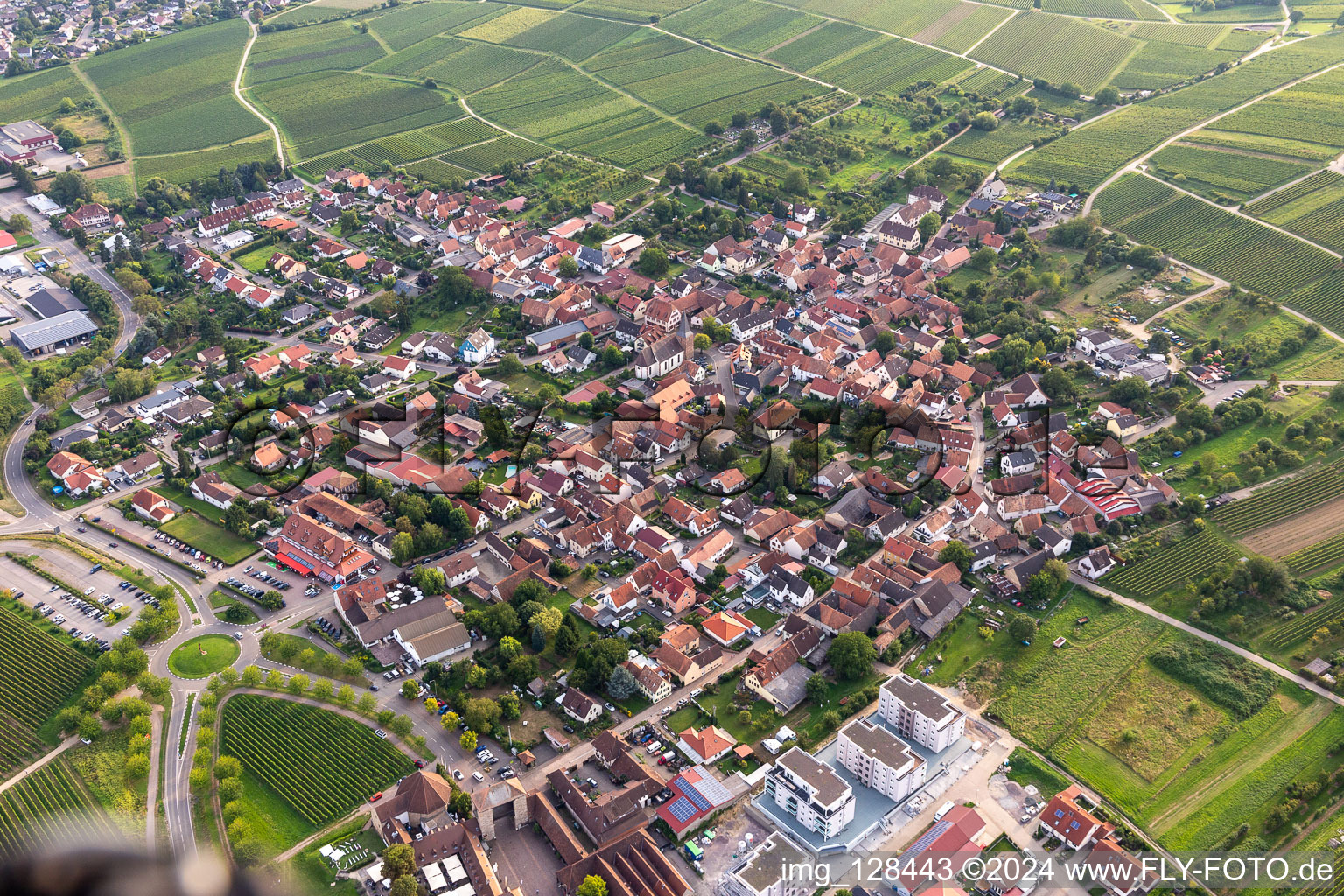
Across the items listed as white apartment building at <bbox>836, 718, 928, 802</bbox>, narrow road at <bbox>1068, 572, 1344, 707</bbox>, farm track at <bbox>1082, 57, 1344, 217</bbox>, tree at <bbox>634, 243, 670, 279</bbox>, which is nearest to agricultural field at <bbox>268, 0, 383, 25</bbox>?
tree at <bbox>634, 243, 670, 279</bbox>

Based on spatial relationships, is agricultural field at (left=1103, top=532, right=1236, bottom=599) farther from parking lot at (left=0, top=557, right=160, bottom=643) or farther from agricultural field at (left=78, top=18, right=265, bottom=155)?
agricultural field at (left=78, top=18, right=265, bottom=155)

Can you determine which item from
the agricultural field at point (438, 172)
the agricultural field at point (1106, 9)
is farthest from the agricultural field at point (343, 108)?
the agricultural field at point (1106, 9)

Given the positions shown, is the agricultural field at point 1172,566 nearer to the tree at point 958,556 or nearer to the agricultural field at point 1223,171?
the tree at point 958,556

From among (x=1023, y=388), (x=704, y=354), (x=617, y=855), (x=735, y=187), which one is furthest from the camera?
(x=735, y=187)

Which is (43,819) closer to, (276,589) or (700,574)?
(276,589)

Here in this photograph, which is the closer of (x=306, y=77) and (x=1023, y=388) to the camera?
(x=1023, y=388)

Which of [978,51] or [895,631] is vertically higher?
[978,51]

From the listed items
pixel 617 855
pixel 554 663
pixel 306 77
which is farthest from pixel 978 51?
pixel 617 855
